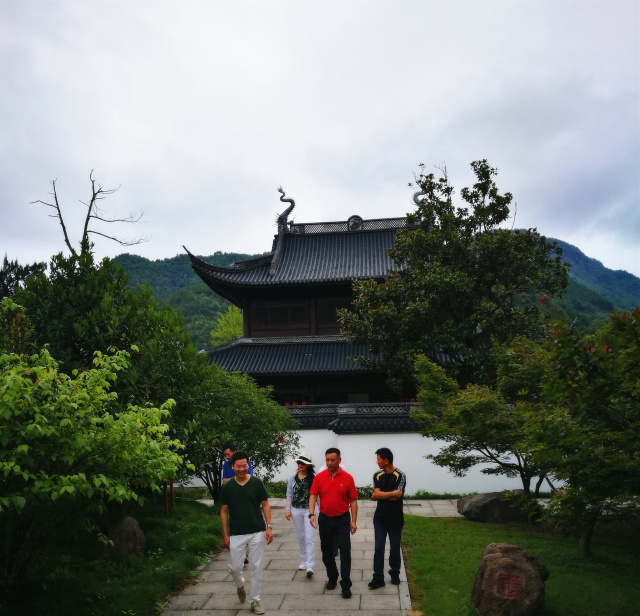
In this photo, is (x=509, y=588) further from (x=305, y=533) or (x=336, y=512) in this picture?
(x=305, y=533)

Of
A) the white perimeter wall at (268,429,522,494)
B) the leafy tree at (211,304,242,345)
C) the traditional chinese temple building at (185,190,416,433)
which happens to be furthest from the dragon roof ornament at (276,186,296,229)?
the leafy tree at (211,304,242,345)

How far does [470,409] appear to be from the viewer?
42.6ft

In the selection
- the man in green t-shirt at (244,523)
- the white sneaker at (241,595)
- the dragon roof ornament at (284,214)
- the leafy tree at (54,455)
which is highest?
the dragon roof ornament at (284,214)

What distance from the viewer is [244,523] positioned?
7242 mm

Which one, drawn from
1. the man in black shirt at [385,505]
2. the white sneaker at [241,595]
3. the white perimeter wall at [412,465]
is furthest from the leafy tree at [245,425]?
the man in black shirt at [385,505]

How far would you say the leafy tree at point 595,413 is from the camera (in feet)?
20.2

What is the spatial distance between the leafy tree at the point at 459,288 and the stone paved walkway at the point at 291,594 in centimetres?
1063

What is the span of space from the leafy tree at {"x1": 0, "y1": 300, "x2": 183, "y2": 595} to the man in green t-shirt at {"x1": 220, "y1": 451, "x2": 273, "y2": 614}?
0.80m

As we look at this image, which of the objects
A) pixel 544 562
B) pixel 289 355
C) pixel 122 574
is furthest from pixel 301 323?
pixel 122 574

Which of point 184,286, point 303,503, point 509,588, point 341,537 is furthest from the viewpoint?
point 184,286

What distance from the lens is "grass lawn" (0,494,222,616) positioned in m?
7.04

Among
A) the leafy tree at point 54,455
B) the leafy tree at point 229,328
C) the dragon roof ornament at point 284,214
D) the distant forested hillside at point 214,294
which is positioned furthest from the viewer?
the distant forested hillside at point 214,294

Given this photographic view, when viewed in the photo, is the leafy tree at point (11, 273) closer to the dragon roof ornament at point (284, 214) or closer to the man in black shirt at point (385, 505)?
the dragon roof ornament at point (284, 214)

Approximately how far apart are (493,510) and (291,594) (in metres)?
7.51
